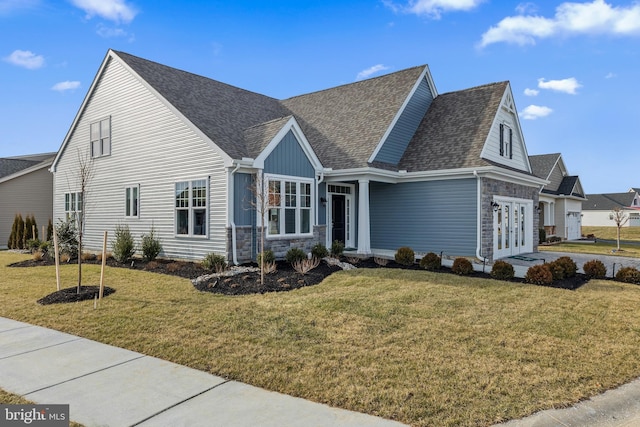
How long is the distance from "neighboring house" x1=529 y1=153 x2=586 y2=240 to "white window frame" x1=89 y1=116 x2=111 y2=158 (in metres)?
26.2

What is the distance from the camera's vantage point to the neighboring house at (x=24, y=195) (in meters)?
20.9

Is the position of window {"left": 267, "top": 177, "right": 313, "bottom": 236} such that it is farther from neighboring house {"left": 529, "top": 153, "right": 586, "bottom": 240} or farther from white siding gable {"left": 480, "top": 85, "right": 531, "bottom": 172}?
neighboring house {"left": 529, "top": 153, "right": 586, "bottom": 240}

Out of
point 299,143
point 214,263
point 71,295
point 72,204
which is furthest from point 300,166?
point 72,204

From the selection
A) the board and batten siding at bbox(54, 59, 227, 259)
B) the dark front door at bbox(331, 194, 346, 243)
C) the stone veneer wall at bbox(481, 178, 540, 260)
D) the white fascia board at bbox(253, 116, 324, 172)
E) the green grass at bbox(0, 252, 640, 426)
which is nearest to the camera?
the green grass at bbox(0, 252, 640, 426)

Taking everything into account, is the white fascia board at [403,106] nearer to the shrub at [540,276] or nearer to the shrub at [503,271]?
the shrub at [503,271]

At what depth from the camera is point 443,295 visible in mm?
8312

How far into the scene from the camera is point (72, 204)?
17688 mm

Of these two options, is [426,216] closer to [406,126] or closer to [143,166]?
[406,126]

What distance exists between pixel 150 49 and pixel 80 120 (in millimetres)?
4446

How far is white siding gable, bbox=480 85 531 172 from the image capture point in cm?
1477

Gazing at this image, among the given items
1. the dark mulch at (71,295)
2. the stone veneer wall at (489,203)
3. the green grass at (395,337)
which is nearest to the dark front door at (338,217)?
the stone veneer wall at (489,203)

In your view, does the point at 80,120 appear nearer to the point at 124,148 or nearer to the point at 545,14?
the point at 124,148

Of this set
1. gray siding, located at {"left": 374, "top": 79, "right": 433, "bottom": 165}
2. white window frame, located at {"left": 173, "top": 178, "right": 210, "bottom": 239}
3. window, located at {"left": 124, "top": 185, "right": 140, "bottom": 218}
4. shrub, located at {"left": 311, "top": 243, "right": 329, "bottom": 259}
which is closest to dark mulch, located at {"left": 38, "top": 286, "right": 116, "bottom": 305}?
white window frame, located at {"left": 173, "top": 178, "right": 210, "bottom": 239}

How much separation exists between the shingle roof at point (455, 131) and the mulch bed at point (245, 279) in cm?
401
